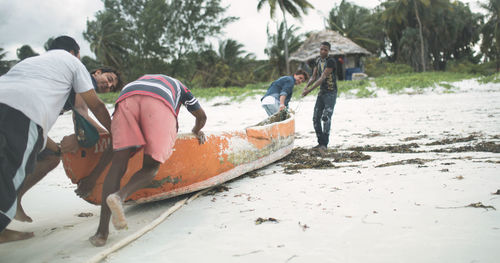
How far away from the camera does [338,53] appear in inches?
819

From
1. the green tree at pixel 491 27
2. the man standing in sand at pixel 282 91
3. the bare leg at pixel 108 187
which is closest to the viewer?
the bare leg at pixel 108 187

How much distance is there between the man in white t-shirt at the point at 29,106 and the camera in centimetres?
175

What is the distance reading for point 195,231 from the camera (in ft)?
7.38

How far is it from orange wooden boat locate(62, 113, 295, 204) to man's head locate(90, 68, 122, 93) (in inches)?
15.3

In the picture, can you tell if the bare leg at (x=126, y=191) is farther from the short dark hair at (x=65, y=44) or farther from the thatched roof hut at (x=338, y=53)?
the thatched roof hut at (x=338, y=53)

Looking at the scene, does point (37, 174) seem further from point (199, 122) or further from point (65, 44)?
point (199, 122)

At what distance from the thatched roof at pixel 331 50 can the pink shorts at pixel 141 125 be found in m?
19.0

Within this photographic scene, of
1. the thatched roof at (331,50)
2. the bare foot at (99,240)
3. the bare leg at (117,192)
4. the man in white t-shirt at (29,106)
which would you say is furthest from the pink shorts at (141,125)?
the thatched roof at (331,50)

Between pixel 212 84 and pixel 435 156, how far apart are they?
894 inches

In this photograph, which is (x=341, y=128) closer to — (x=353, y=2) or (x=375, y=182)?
(x=375, y=182)

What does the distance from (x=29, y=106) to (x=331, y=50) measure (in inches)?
798

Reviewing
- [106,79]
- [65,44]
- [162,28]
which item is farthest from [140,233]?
[162,28]

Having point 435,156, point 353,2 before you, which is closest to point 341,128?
point 435,156

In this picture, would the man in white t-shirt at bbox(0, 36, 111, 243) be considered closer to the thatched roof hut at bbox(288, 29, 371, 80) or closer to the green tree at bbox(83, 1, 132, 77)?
the thatched roof hut at bbox(288, 29, 371, 80)
